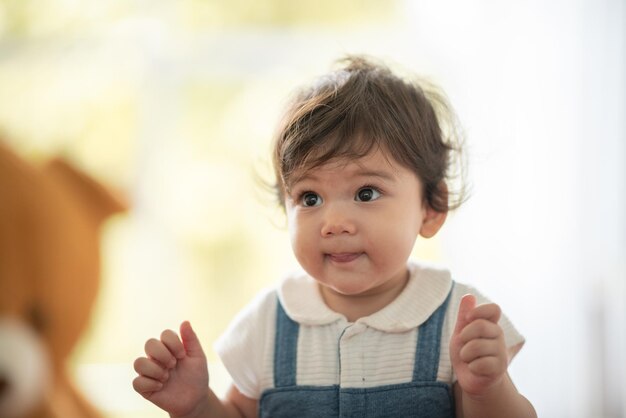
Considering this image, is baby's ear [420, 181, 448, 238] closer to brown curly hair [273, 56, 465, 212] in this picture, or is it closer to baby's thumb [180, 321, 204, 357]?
brown curly hair [273, 56, 465, 212]

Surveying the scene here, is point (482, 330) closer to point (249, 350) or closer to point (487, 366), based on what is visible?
point (487, 366)

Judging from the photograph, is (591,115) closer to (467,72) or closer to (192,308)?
(467,72)

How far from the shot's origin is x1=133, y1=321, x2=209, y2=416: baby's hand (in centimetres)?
90

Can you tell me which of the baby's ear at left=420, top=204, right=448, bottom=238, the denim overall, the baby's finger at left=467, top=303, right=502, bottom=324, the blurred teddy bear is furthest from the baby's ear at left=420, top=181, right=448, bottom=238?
the blurred teddy bear

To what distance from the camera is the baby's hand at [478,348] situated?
803 millimetres

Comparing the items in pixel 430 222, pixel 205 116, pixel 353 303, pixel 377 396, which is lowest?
pixel 377 396

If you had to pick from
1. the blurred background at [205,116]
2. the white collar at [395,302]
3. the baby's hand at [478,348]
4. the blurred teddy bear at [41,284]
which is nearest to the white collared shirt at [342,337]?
the white collar at [395,302]

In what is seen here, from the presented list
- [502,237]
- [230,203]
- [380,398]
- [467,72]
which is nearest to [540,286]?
[502,237]

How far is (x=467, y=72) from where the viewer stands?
6.81 ft

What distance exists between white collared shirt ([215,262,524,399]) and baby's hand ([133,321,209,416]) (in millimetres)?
72

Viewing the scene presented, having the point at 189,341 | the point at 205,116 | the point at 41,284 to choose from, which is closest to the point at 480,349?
the point at 189,341

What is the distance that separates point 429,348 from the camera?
934 millimetres

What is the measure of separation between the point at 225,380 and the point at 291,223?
128 cm

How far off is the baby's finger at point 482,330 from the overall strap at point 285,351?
Answer: 25 centimetres
